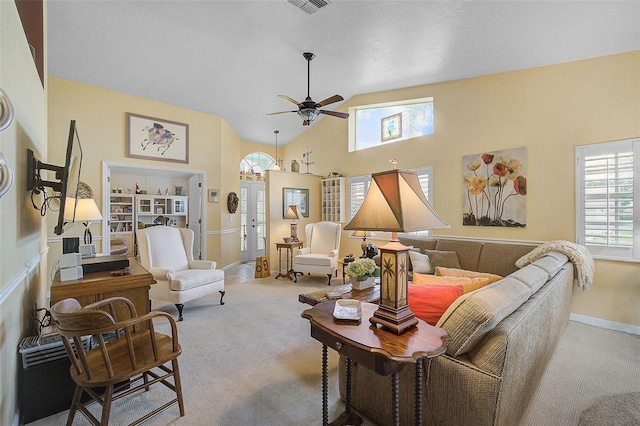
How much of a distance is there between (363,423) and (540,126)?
417cm

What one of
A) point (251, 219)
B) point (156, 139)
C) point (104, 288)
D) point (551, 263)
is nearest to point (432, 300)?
point (551, 263)

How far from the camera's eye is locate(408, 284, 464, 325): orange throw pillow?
5.43ft

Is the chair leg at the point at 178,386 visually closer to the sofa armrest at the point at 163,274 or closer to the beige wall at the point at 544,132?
the sofa armrest at the point at 163,274

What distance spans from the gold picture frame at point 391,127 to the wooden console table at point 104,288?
185 inches

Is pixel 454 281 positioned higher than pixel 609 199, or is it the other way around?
pixel 609 199

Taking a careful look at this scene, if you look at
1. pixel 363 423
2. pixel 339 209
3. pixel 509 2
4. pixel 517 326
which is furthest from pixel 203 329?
pixel 509 2

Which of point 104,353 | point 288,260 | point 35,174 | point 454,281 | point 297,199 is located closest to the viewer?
point 104,353

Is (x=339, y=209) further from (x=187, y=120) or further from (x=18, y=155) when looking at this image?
(x=18, y=155)

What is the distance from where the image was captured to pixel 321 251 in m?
5.62

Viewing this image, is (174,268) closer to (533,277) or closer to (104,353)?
(104,353)

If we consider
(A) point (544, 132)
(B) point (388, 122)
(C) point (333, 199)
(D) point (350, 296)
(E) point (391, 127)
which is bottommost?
(D) point (350, 296)

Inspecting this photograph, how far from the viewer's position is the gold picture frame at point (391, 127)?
17.8ft

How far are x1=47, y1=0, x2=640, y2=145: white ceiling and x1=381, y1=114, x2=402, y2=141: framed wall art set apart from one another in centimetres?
59

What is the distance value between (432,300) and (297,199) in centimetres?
490
